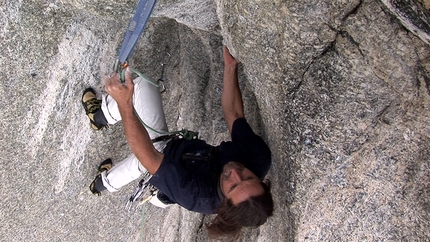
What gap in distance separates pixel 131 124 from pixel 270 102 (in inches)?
40.7

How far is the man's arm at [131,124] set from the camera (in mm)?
2707

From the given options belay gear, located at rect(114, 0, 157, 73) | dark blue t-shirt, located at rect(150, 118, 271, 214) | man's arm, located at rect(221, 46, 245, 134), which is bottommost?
dark blue t-shirt, located at rect(150, 118, 271, 214)

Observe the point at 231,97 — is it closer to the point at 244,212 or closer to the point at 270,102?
the point at 270,102

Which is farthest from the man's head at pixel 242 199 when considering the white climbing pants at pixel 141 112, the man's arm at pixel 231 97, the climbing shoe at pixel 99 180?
the climbing shoe at pixel 99 180

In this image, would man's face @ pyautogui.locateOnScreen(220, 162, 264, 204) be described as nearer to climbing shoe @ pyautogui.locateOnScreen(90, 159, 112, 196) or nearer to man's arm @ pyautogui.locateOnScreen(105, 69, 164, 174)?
man's arm @ pyautogui.locateOnScreen(105, 69, 164, 174)

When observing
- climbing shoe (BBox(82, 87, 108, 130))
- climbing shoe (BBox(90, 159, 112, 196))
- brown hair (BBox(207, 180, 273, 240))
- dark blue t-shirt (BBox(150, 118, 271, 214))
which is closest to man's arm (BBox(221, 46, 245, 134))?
dark blue t-shirt (BBox(150, 118, 271, 214))

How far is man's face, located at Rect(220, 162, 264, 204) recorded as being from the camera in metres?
3.03

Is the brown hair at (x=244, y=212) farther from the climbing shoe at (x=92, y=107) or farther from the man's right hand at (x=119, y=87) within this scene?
the climbing shoe at (x=92, y=107)

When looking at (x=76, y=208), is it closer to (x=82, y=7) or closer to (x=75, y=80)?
(x=75, y=80)

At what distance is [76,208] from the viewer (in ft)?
15.7

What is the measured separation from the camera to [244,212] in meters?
3.04

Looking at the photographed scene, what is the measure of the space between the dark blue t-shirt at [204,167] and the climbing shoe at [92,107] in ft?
2.51

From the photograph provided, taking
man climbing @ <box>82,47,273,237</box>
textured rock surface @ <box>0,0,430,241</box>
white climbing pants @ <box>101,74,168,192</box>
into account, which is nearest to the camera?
textured rock surface @ <box>0,0,430,241</box>

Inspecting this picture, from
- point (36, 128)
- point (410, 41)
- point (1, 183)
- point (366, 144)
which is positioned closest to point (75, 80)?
point (36, 128)
